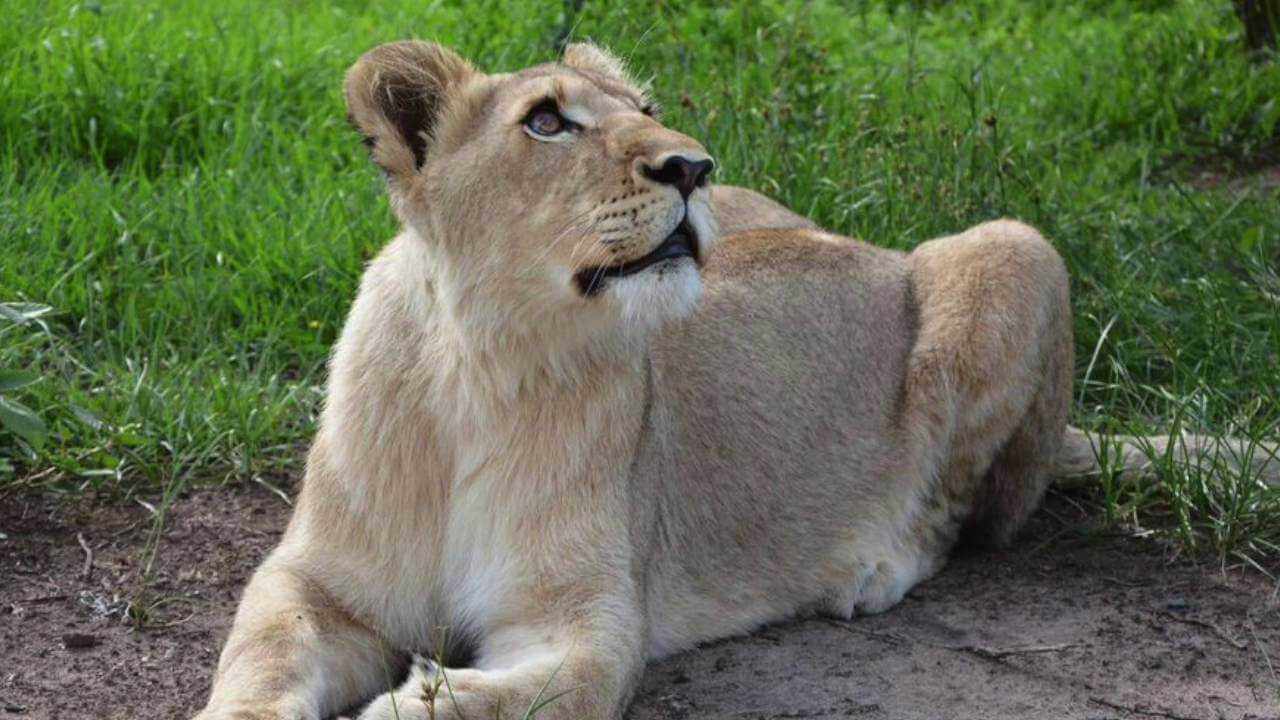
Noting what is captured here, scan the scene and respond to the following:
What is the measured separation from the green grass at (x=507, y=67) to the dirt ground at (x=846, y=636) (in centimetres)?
18

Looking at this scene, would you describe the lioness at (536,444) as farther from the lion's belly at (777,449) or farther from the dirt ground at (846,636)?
the dirt ground at (846,636)

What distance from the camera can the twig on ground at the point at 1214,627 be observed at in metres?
4.44

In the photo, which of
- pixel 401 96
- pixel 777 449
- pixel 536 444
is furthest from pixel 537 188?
pixel 777 449

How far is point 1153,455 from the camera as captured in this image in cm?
506

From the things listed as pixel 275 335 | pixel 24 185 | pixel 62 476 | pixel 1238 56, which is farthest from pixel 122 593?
pixel 1238 56

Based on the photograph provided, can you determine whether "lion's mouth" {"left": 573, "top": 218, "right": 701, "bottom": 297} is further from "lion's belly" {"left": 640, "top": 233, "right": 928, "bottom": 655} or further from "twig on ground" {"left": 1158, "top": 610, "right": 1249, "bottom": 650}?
"twig on ground" {"left": 1158, "top": 610, "right": 1249, "bottom": 650}

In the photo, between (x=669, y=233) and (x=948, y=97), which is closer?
(x=669, y=233)

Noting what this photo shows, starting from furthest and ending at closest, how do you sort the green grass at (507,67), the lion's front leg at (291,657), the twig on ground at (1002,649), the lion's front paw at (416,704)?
1. the green grass at (507,67)
2. the twig on ground at (1002,649)
3. the lion's front leg at (291,657)
4. the lion's front paw at (416,704)

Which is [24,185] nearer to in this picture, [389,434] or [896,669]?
[389,434]

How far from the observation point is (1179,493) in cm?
498

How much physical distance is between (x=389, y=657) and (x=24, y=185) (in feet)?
9.02

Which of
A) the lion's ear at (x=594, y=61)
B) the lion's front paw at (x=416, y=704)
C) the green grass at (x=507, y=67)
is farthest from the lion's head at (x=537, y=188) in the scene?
the green grass at (x=507, y=67)

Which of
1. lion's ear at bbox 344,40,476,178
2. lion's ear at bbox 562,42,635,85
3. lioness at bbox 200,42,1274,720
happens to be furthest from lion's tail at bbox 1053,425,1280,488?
lion's ear at bbox 344,40,476,178

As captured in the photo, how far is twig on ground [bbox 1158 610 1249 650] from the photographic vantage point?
14.6 feet
